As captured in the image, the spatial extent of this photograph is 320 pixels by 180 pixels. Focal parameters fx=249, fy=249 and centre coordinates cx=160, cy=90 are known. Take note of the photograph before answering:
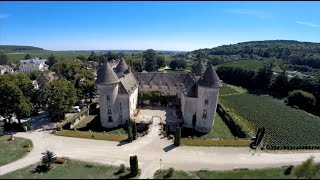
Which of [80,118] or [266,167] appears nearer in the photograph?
[266,167]

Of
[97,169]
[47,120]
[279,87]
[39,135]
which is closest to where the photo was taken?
[97,169]

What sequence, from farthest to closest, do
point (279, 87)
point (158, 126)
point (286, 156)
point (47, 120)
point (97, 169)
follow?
point (279, 87)
point (47, 120)
point (158, 126)
point (286, 156)
point (97, 169)

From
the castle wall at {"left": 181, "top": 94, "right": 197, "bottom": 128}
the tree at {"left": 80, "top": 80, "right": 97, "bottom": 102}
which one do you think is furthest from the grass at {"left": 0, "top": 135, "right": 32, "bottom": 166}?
the castle wall at {"left": 181, "top": 94, "right": 197, "bottom": 128}

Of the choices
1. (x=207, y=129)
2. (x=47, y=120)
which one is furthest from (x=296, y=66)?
(x=47, y=120)

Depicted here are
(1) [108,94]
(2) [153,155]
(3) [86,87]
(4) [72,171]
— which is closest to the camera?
(4) [72,171]

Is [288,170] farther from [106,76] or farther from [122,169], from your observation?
[106,76]

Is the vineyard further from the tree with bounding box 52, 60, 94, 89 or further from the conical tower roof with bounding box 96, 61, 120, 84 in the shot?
the tree with bounding box 52, 60, 94, 89

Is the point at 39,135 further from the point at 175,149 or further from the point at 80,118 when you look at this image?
the point at 175,149

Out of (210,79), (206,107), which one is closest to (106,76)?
(210,79)
